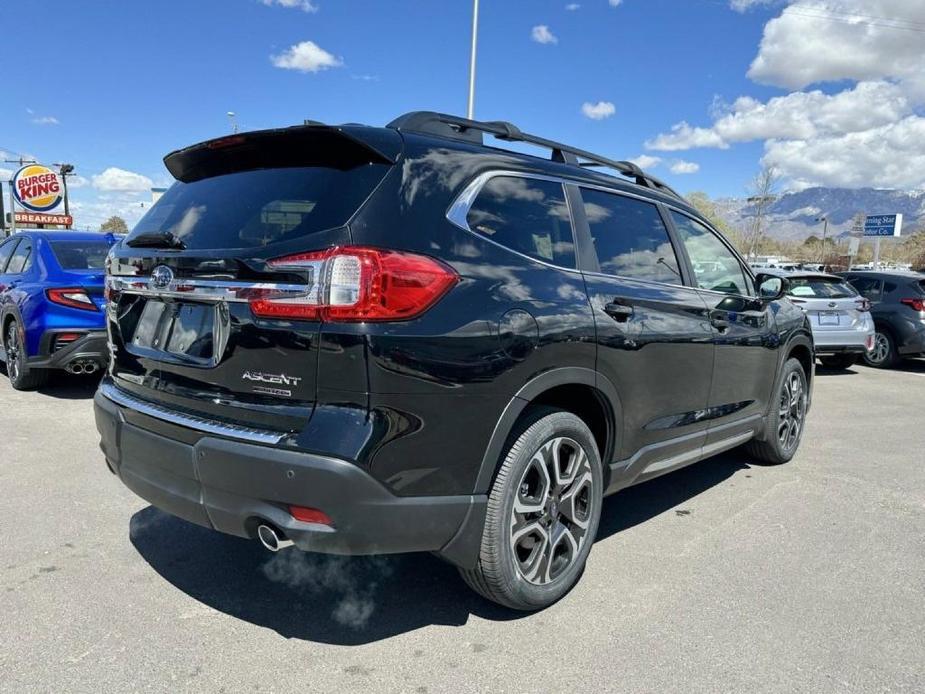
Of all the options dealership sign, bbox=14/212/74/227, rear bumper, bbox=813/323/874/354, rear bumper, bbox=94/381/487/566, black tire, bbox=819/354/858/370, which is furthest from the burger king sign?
rear bumper, bbox=94/381/487/566

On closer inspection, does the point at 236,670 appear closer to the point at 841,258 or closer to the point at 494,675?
the point at 494,675

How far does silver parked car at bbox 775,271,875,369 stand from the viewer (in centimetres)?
967

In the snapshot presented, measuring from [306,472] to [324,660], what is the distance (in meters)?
0.81

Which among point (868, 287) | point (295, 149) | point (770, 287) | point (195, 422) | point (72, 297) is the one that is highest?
point (295, 149)

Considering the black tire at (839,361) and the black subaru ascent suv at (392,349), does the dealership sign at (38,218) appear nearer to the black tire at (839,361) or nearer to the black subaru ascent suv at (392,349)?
the black tire at (839,361)

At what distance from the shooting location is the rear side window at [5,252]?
7566 millimetres

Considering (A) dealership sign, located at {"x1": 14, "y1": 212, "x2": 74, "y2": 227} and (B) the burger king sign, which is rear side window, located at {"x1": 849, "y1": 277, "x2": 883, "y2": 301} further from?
(A) dealership sign, located at {"x1": 14, "y1": 212, "x2": 74, "y2": 227}

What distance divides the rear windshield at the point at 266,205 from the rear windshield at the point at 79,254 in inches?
169

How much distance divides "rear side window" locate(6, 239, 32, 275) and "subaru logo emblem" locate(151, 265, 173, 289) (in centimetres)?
506

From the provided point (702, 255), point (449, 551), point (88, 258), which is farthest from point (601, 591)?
point (88, 258)

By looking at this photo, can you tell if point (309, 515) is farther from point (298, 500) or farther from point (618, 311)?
point (618, 311)

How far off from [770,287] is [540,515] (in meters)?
2.93

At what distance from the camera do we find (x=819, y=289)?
9.86m

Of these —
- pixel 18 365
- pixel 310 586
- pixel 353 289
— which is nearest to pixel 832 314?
pixel 310 586
